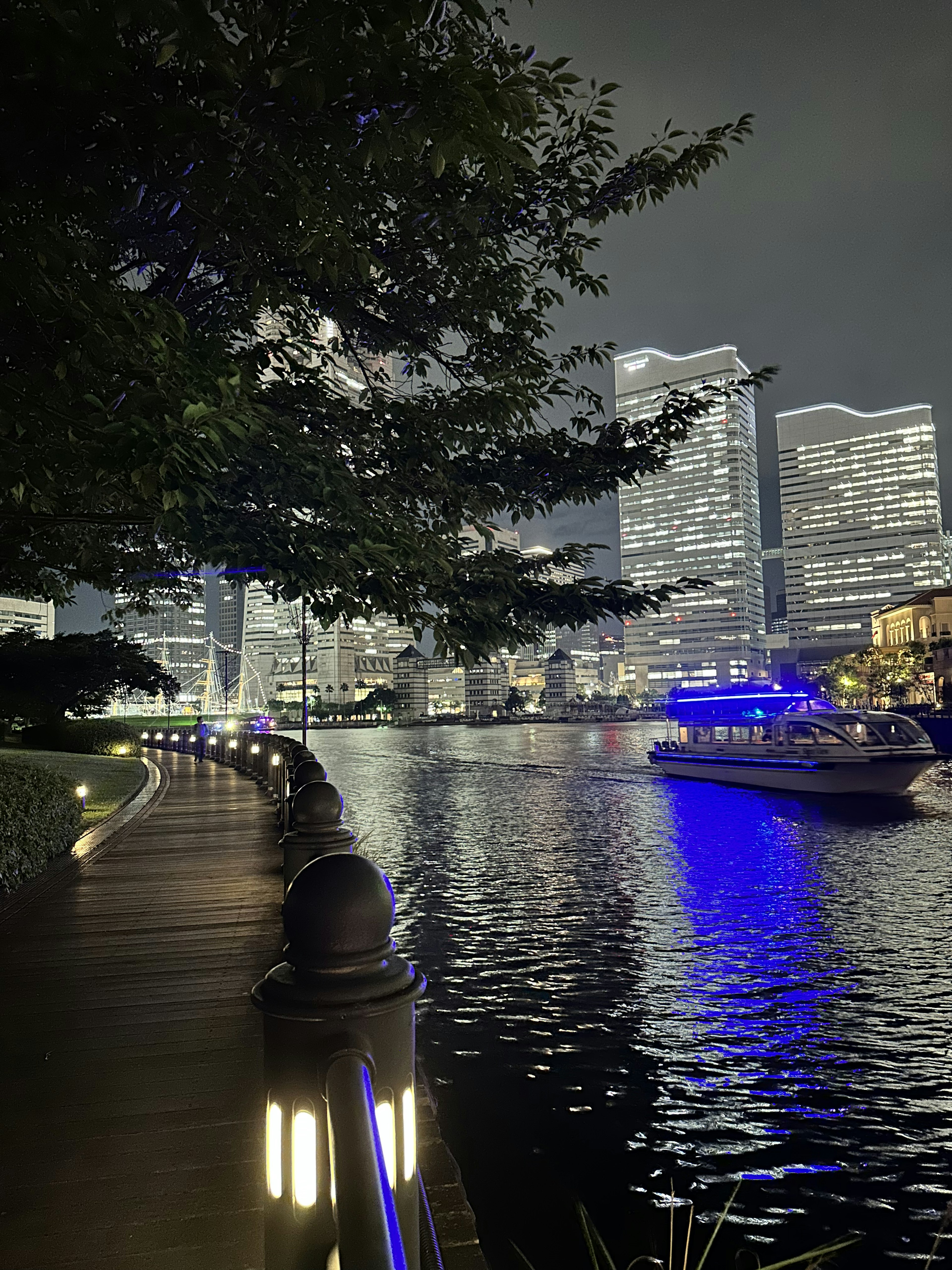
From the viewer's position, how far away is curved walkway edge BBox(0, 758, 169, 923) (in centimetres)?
923

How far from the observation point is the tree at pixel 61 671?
103 ft

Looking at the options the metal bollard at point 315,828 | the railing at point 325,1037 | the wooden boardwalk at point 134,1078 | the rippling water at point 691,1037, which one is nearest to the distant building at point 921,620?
the rippling water at point 691,1037

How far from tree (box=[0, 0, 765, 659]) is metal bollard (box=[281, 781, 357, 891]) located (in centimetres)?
146

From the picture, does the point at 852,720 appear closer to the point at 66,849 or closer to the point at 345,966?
the point at 66,849

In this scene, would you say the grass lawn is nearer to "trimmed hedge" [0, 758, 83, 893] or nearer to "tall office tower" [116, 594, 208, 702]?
"trimmed hedge" [0, 758, 83, 893]

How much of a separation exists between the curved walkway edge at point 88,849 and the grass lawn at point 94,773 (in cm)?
36

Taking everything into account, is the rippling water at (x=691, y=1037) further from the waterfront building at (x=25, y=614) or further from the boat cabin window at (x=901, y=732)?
the waterfront building at (x=25, y=614)

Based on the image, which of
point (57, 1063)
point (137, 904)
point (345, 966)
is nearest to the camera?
point (345, 966)

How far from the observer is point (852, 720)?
3484 cm

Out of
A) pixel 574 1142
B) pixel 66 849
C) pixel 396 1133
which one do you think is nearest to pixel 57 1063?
pixel 396 1133

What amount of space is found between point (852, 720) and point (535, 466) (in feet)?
103

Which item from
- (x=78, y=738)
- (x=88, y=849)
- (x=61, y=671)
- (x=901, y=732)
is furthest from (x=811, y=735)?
(x=78, y=738)

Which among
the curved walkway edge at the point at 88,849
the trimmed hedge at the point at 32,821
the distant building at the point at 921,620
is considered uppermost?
the distant building at the point at 921,620

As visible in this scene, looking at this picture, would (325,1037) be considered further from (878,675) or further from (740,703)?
(878,675)
